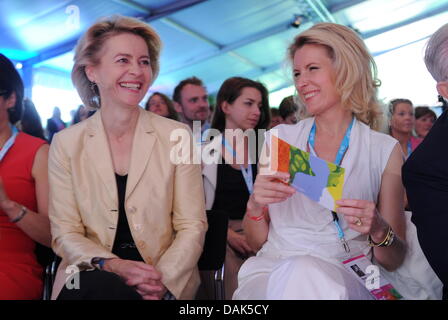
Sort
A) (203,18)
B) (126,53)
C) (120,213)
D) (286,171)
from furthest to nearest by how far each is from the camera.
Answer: (203,18) → (126,53) → (120,213) → (286,171)

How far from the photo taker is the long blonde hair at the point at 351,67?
6.53ft

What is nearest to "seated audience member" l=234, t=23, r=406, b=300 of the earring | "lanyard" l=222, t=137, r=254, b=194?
the earring

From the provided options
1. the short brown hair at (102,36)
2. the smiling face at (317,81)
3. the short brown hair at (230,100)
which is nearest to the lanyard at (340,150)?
the smiling face at (317,81)

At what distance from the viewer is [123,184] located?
198 cm

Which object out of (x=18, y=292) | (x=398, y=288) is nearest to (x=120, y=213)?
(x=18, y=292)

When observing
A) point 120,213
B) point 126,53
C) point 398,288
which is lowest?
point 398,288

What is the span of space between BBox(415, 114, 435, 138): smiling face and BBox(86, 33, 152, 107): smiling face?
5.37 meters

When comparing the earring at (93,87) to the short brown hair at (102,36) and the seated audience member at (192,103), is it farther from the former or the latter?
the seated audience member at (192,103)

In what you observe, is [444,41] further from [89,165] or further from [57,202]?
[57,202]

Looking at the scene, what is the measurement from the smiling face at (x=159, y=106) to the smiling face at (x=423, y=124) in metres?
3.71

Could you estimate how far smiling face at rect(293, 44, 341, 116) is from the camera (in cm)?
202

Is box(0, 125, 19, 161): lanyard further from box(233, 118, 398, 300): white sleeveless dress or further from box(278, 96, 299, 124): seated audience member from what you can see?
box(278, 96, 299, 124): seated audience member

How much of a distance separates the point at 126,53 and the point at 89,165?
0.54 metres

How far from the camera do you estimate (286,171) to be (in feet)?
4.90
